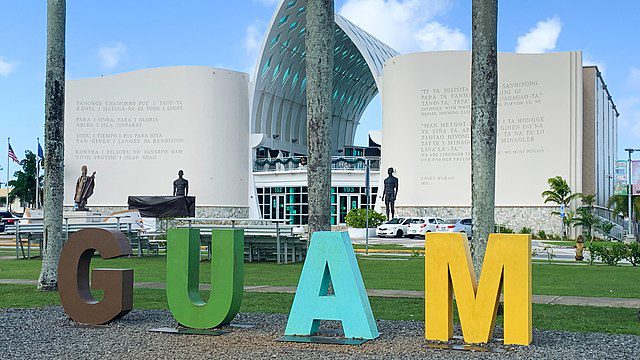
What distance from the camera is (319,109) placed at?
12.2 m

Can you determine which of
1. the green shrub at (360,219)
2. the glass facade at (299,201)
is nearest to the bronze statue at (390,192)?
the green shrub at (360,219)

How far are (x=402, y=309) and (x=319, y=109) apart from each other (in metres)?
3.21

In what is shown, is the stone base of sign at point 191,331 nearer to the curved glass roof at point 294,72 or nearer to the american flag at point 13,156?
the curved glass roof at point 294,72

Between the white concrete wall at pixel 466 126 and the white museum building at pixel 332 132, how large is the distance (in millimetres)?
67

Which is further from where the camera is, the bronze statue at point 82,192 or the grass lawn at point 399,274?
the bronze statue at point 82,192


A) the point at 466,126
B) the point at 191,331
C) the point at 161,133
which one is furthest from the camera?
the point at 161,133

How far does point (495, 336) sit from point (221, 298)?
3269mm

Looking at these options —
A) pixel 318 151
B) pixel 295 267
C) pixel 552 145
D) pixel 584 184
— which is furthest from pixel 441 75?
pixel 318 151

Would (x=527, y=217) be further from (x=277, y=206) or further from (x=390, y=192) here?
(x=277, y=206)

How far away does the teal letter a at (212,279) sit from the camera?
9.77 m

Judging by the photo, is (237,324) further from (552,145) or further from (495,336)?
(552,145)

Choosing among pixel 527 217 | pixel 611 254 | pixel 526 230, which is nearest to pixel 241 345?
pixel 611 254

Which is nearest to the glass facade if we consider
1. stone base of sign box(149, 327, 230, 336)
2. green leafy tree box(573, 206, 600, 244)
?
green leafy tree box(573, 206, 600, 244)

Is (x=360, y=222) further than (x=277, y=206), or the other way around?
(x=277, y=206)
